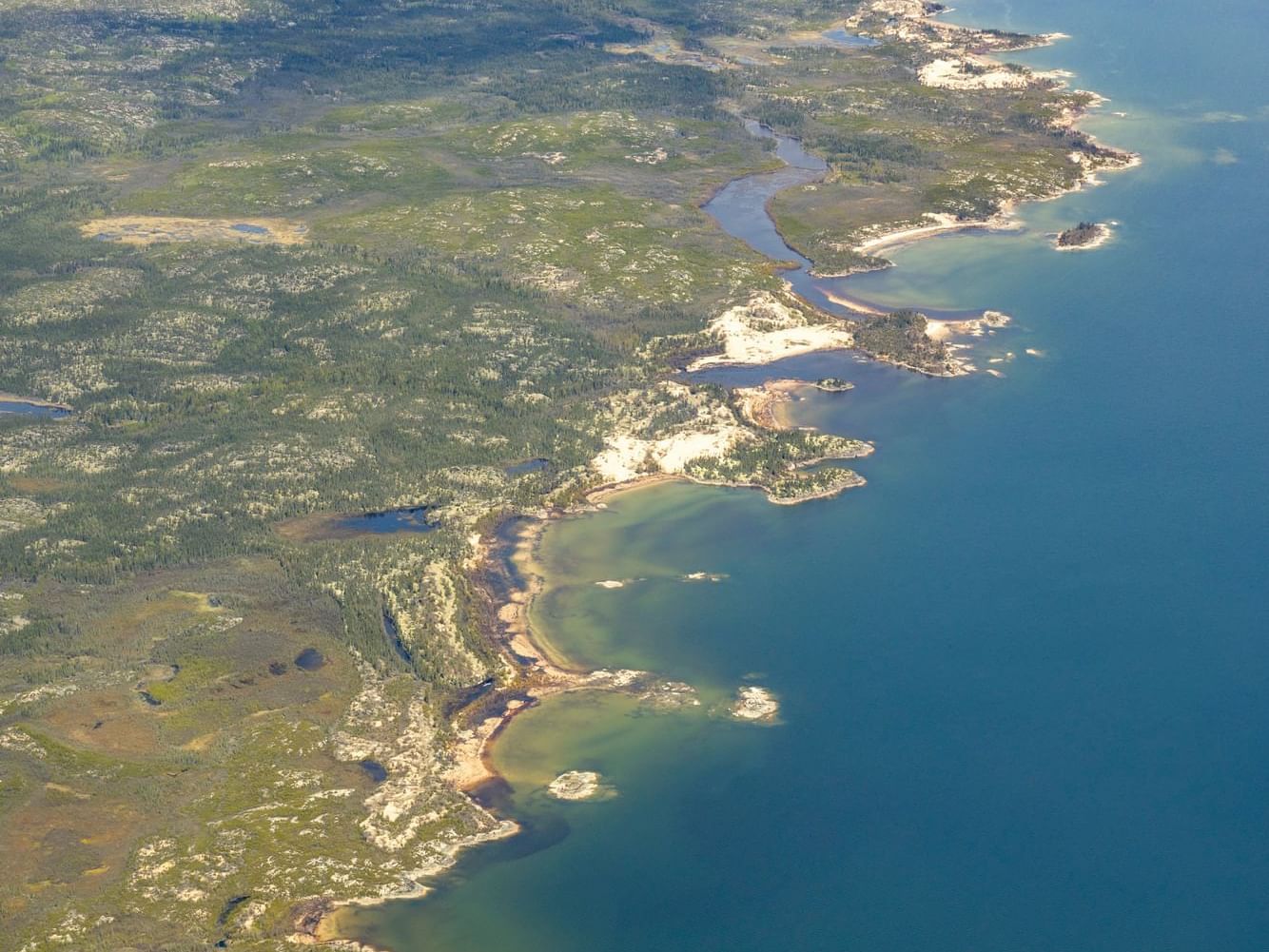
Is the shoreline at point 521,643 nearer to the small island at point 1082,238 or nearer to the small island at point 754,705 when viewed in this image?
the small island at point 754,705

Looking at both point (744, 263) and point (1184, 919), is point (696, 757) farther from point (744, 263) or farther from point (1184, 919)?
point (744, 263)

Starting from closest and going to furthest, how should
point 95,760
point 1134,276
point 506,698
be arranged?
1. point 95,760
2. point 506,698
3. point 1134,276

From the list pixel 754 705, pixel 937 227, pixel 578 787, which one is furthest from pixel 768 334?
pixel 578 787

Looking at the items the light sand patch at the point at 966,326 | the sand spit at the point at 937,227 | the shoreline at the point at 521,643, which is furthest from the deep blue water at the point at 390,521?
the sand spit at the point at 937,227

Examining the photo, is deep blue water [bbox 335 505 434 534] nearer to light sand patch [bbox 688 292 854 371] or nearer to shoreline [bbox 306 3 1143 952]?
shoreline [bbox 306 3 1143 952]

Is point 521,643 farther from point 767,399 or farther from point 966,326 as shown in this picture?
point 966,326

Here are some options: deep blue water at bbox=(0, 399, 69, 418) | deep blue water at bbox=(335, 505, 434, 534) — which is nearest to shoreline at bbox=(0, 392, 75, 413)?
deep blue water at bbox=(0, 399, 69, 418)

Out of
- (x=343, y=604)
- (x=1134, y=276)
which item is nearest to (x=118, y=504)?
(x=343, y=604)
